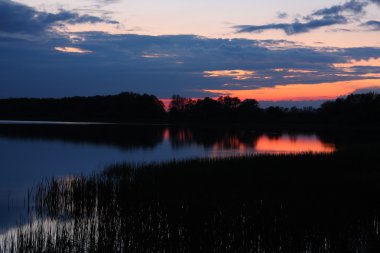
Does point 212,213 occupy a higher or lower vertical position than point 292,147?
higher

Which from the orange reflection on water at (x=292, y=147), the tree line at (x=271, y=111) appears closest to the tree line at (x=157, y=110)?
the tree line at (x=271, y=111)

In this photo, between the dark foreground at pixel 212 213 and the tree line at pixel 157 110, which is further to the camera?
the tree line at pixel 157 110

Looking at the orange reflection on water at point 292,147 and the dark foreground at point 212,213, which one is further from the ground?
the dark foreground at point 212,213

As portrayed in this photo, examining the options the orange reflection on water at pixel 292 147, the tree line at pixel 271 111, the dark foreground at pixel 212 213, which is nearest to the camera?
the dark foreground at pixel 212 213

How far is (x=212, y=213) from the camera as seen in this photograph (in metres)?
9.95

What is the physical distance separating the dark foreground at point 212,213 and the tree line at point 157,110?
244ft

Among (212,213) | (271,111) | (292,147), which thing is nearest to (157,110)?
(271,111)

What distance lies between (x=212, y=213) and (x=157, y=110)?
10331cm

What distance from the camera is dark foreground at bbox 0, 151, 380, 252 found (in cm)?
808

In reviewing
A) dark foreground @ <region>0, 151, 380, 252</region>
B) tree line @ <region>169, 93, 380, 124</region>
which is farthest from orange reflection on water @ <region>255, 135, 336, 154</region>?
tree line @ <region>169, 93, 380, 124</region>

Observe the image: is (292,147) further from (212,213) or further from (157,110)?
(157,110)

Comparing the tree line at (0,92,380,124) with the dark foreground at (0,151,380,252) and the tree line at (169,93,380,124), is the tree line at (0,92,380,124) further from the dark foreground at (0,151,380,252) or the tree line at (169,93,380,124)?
the dark foreground at (0,151,380,252)

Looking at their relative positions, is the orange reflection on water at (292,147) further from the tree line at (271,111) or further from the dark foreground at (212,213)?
the tree line at (271,111)

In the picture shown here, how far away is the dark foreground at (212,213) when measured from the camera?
808 centimetres
